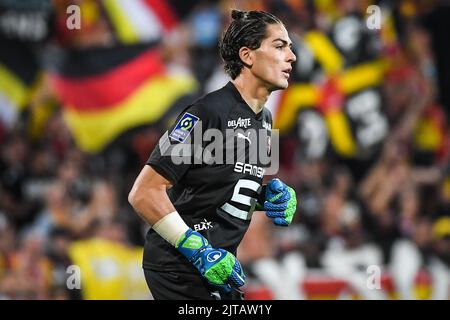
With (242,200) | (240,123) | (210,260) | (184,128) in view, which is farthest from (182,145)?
(210,260)

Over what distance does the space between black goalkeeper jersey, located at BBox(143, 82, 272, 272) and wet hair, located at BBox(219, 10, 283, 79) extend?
0.21m

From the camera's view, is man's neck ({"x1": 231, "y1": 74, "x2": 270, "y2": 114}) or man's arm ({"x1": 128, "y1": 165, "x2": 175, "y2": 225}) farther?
man's neck ({"x1": 231, "y1": 74, "x2": 270, "y2": 114})

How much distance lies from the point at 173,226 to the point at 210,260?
0.27m

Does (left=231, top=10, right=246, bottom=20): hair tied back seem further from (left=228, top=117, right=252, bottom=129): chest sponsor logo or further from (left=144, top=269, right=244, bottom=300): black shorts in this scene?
(left=144, top=269, right=244, bottom=300): black shorts

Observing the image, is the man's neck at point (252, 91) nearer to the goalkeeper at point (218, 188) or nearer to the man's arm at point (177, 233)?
the goalkeeper at point (218, 188)

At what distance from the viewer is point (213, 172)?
4.55 meters

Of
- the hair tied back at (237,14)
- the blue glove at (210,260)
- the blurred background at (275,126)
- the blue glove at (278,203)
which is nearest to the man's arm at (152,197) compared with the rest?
the blue glove at (210,260)

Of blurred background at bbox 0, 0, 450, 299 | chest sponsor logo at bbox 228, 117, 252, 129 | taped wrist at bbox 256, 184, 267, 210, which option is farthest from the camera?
blurred background at bbox 0, 0, 450, 299

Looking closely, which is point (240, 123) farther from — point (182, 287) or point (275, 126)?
point (275, 126)

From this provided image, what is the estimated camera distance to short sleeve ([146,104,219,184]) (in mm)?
4438

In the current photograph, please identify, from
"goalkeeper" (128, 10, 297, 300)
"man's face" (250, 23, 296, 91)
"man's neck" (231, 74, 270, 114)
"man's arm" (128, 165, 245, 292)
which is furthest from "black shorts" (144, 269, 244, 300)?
"man's face" (250, 23, 296, 91)

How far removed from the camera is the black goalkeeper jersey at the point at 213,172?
176 inches
